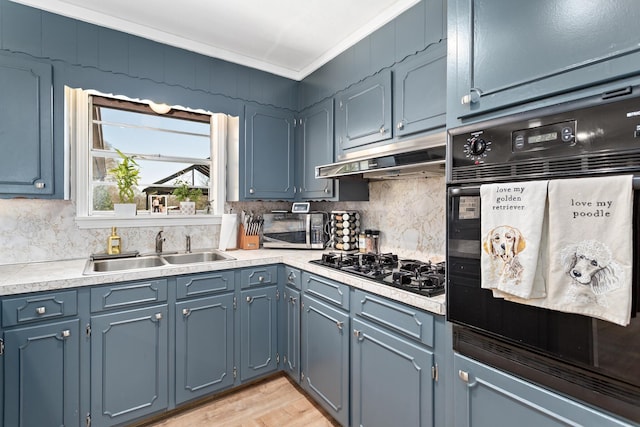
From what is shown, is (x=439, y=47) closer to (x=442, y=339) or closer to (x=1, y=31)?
(x=442, y=339)

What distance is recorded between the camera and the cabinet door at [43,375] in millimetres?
1573

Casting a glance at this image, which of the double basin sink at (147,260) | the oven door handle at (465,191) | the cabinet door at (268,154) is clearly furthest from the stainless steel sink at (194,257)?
the oven door handle at (465,191)

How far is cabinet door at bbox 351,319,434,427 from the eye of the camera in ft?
4.52

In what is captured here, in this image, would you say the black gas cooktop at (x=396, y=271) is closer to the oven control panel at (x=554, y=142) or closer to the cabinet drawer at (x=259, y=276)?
the cabinet drawer at (x=259, y=276)

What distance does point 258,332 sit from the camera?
7.65ft

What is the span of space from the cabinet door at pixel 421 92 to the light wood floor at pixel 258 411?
188 centimetres

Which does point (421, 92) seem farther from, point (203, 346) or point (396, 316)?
point (203, 346)

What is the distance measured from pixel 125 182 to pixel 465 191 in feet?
7.65

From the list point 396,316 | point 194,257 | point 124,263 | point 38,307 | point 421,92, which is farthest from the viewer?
point 194,257

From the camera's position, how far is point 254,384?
241cm

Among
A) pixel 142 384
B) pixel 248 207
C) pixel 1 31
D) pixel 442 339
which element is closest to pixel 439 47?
pixel 442 339

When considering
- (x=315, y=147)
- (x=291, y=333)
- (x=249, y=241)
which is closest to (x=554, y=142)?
(x=315, y=147)

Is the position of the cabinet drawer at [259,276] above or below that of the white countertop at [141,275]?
below

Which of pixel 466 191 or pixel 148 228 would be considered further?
pixel 148 228
